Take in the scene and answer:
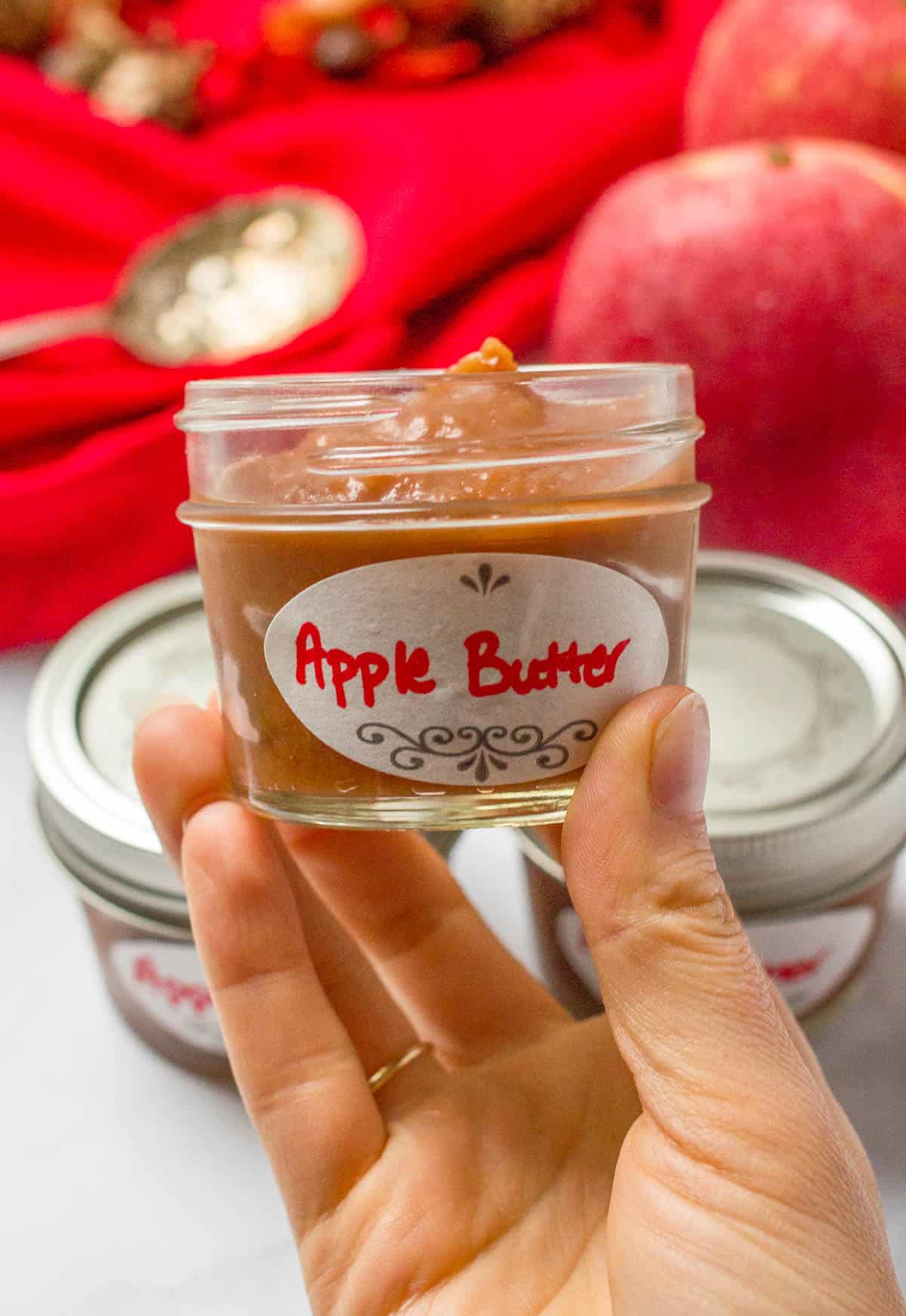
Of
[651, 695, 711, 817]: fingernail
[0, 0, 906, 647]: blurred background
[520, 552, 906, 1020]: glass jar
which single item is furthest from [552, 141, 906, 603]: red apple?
[651, 695, 711, 817]: fingernail

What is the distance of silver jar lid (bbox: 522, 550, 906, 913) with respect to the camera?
2.17ft

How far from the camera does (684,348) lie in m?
0.92

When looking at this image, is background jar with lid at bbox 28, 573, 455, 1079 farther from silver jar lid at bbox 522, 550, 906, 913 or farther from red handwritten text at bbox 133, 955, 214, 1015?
silver jar lid at bbox 522, 550, 906, 913

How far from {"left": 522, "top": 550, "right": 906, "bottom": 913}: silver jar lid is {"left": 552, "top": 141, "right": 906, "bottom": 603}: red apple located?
153 mm

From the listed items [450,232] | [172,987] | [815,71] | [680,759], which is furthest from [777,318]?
[172,987]

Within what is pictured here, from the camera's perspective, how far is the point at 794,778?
70 cm

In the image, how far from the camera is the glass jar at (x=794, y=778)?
66 cm

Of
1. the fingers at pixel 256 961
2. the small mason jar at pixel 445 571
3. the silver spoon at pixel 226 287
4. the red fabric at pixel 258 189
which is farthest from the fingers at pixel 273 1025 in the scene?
the silver spoon at pixel 226 287

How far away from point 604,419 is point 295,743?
194 millimetres

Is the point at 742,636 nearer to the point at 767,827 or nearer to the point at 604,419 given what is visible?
the point at 767,827

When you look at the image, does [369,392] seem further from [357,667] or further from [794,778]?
[794,778]

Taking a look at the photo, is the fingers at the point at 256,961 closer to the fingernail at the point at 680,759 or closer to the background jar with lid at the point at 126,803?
the background jar with lid at the point at 126,803

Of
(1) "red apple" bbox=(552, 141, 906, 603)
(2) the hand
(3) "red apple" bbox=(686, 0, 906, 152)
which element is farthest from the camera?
(3) "red apple" bbox=(686, 0, 906, 152)

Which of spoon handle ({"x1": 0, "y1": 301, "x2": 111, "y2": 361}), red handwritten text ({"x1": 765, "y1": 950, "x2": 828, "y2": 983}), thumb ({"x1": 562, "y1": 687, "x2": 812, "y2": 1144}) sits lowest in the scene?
red handwritten text ({"x1": 765, "y1": 950, "x2": 828, "y2": 983})
